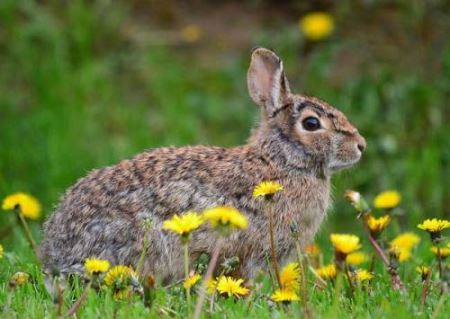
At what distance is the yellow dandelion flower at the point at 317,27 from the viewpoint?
977 cm

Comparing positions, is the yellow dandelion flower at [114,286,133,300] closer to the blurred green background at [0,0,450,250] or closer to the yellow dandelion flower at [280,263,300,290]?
the yellow dandelion flower at [280,263,300,290]

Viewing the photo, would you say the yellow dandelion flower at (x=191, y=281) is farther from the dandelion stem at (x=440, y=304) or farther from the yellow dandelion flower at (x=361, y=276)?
the dandelion stem at (x=440, y=304)

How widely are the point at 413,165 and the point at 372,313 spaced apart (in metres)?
4.55

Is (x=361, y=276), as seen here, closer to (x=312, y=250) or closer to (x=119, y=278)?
(x=312, y=250)

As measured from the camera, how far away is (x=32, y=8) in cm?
1023

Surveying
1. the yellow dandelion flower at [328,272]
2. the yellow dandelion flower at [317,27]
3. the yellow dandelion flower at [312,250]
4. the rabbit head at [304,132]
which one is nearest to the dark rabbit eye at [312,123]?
the rabbit head at [304,132]

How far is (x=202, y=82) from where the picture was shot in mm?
10211

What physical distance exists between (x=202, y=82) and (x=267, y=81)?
3.94m

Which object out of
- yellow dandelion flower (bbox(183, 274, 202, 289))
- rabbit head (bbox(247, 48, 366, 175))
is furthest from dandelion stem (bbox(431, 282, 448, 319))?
rabbit head (bbox(247, 48, 366, 175))

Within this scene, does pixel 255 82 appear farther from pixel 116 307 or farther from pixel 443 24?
pixel 443 24

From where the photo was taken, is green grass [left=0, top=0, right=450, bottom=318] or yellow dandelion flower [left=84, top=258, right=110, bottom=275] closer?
yellow dandelion flower [left=84, top=258, right=110, bottom=275]

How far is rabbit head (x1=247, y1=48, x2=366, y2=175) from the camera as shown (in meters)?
6.07

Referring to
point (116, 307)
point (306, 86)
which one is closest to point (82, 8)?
point (306, 86)

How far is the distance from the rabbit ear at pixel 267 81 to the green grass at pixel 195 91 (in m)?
2.38
